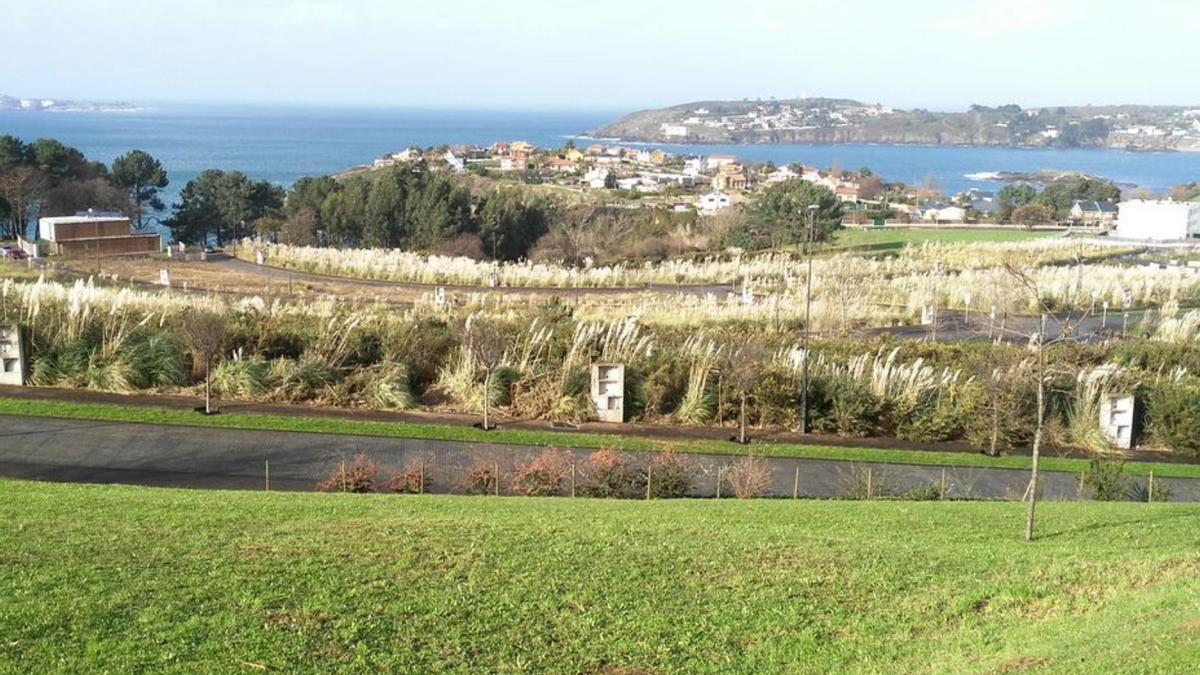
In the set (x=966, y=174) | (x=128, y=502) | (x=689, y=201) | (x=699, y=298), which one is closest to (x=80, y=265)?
(x=699, y=298)

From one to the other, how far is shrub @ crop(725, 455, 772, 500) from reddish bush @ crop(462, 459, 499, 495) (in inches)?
137

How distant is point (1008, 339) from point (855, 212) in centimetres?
4399

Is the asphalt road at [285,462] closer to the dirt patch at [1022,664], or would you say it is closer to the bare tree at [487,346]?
the bare tree at [487,346]

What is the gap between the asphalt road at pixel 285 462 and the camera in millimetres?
15266

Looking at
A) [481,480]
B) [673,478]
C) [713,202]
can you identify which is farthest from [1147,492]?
[713,202]

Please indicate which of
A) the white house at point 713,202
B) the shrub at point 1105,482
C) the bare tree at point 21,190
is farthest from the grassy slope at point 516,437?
the white house at point 713,202

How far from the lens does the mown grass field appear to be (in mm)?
7512

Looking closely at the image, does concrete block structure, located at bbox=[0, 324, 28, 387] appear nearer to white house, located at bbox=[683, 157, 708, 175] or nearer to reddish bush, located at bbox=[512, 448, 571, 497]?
reddish bush, located at bbox=[512, 448, 571, 497]

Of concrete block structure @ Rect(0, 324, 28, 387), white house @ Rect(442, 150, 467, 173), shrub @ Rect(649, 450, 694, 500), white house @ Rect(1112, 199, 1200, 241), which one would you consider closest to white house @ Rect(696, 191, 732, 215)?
white house @ Rect(442, 150, 467, 173)

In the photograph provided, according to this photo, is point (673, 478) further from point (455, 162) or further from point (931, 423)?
point (455, 162)

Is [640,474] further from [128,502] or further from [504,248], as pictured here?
[504,248]

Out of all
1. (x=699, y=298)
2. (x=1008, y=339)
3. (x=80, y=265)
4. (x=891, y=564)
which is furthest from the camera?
(x=80, y=265)

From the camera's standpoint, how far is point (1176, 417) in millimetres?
20141

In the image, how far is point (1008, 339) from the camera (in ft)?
100
